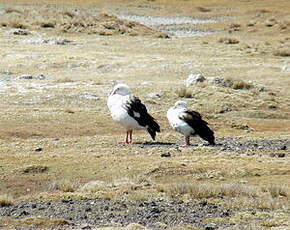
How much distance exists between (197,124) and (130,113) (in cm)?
178

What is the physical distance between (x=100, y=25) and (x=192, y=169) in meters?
40.1

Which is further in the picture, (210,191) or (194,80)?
(194,80)

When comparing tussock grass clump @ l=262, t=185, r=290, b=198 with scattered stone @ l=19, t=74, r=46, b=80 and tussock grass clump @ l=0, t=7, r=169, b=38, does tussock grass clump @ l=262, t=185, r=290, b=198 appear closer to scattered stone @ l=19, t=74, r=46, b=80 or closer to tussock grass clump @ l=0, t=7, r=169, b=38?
scattered stone @ l=19, t=74, r=46, b=80

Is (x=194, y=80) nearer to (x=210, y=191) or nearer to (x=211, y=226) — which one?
(x=210, y=191)

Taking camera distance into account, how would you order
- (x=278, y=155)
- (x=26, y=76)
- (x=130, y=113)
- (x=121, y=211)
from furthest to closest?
(x=26, y=76)
(x=130, y=113)
(x=278, y=155)
(x=121, y=211)

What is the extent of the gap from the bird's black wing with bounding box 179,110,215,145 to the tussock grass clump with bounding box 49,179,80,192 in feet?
14.6

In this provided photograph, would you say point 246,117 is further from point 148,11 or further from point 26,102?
point 148,11

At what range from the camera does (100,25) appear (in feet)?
189

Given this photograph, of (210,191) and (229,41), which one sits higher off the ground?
(210,191)

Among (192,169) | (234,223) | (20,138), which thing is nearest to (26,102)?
(20,138)

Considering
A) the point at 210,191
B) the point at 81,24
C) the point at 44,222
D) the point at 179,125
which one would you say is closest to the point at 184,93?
the point at 179,125

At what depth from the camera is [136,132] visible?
1006 inches

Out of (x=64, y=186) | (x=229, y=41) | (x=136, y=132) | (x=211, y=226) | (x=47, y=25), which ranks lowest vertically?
(x=136, y=132)

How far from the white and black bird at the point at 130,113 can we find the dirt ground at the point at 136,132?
55 cm
